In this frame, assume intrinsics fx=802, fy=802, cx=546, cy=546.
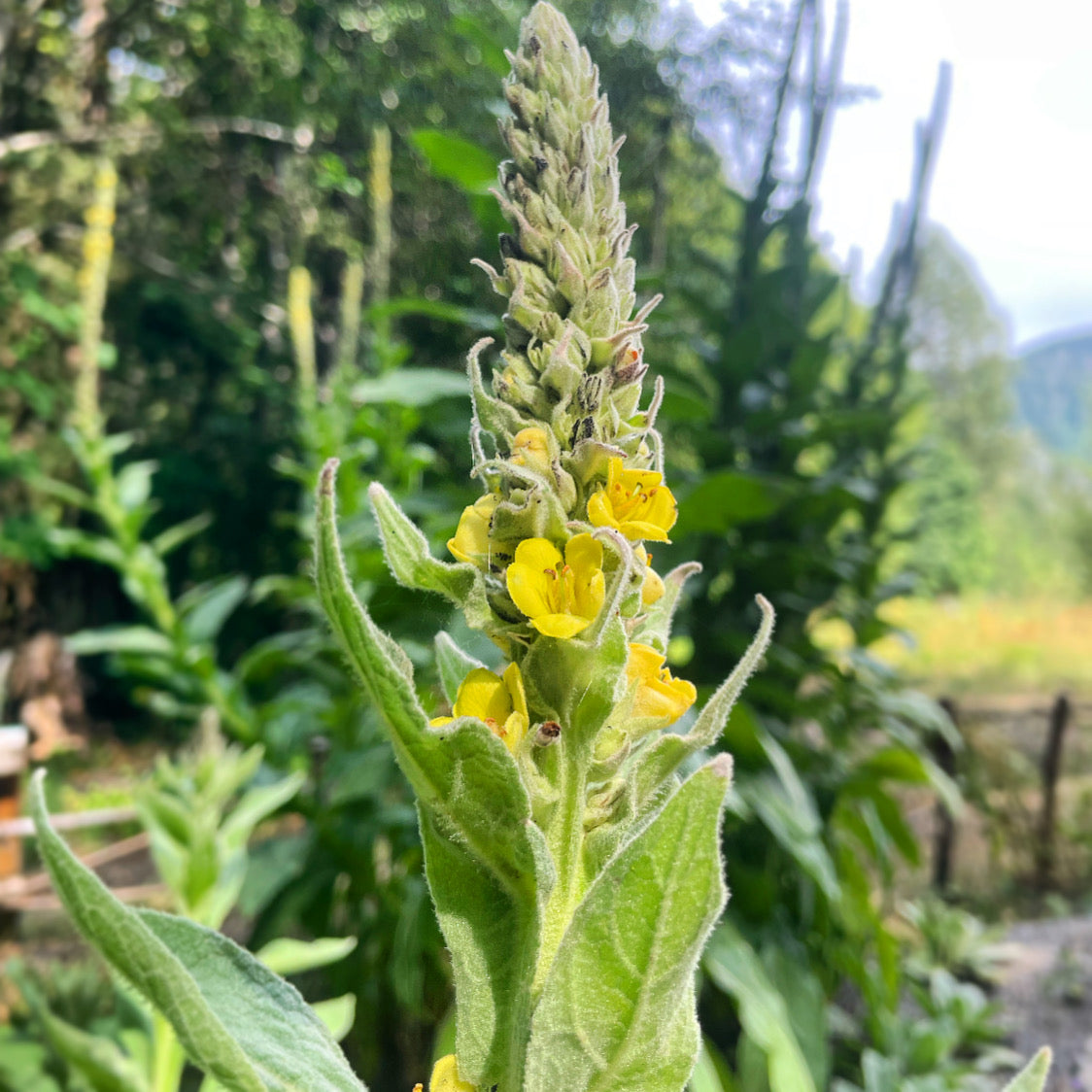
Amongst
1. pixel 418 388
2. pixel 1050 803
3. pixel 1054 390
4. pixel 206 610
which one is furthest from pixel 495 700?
pixel 1054 390

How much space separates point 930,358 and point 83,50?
1223cm

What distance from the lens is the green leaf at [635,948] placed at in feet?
0.65

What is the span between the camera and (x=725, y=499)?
0.98 meters

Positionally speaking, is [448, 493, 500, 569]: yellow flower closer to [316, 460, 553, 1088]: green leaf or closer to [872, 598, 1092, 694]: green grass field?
[316, 460, 553, 1088]: green leaf

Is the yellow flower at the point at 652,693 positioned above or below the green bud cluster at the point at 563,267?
below

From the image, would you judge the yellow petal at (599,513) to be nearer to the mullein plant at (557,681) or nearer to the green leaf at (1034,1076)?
the mullein plant at (557,681)

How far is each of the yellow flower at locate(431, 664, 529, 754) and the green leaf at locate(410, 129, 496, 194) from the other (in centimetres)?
71

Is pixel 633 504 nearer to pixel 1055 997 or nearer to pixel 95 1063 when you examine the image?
pixel 95 1063

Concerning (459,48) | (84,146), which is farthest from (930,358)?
(459,48)

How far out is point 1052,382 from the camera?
37.1 meters

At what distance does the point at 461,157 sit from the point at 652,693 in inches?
31.4

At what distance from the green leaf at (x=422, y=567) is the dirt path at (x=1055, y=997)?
1.88 m

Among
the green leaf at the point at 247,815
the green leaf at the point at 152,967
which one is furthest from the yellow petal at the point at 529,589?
the green leaf at the point at 247,815

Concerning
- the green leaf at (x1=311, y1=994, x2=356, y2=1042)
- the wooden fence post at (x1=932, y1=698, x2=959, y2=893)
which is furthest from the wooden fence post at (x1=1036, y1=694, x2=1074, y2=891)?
the green leaf at (x1=311, y1=994, x2=356, y2=1042)
